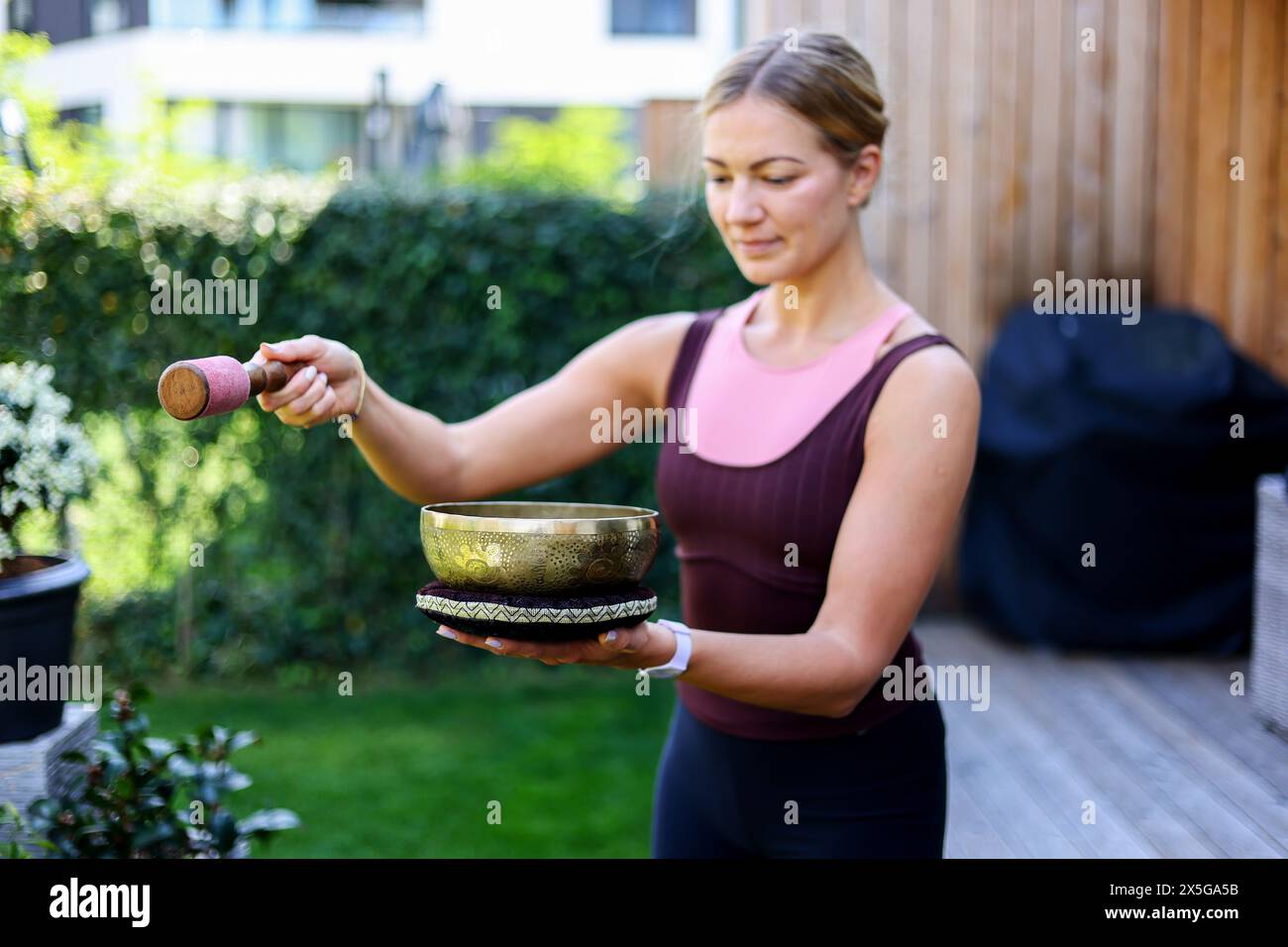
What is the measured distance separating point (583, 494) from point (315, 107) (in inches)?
482

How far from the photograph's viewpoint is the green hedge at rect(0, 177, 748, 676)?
4461 millimetres

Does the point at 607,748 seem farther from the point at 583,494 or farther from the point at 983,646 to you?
the point at 983,646

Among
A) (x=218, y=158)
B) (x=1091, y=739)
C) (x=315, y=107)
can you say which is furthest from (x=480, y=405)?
(x=315, y=107)

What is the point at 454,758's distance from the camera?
401cm

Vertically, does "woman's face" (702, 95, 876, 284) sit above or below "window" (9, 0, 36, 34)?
below

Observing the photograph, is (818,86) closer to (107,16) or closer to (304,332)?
(304,332)

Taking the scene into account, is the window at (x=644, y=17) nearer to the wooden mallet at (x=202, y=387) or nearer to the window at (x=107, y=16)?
the window at (x=107, y=16)

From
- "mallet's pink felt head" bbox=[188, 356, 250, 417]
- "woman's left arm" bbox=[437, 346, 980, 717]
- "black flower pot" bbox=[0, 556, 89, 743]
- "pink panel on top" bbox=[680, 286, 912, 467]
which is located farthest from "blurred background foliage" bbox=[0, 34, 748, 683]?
"mallet's pink felt head" bbox=[188, 356, 250, 417]

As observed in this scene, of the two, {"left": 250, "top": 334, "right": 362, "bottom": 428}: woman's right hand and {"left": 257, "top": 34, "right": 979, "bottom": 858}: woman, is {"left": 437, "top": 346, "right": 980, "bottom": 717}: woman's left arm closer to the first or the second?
{"left": 257, "top": 34, "right": 979, "bottom": 858}: woman

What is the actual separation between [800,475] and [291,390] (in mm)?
627

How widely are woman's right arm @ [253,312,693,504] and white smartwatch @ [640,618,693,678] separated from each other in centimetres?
51

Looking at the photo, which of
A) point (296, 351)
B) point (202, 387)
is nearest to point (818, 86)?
point (296, 351)
